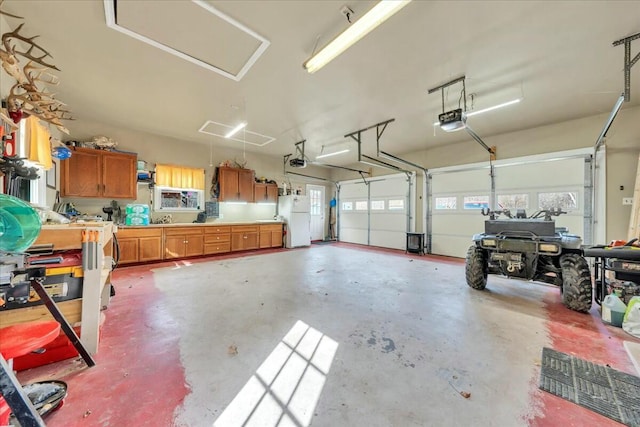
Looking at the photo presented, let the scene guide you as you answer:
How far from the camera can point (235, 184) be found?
7.07 meters

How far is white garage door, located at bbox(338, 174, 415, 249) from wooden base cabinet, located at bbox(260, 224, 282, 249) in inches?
120

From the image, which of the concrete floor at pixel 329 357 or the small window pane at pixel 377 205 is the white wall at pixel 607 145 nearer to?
the concrete floor at pixel 329 357

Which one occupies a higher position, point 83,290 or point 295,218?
point 295,218

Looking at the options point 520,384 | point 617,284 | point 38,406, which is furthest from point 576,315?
point 38,406

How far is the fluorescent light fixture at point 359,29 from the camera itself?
1.81 m

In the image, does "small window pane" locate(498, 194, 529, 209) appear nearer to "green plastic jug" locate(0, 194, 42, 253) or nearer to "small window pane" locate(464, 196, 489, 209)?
"small window pane" locate(464, 196, 489, 209)

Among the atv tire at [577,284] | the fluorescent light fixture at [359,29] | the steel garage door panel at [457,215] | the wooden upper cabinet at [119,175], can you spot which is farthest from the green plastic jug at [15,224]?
the steel garage door panel at [457,215]

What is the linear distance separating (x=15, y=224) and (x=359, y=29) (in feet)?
9.00

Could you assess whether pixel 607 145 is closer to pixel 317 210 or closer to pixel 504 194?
pixel 504 194

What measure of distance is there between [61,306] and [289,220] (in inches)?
242

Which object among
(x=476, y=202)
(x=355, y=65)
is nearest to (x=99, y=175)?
(x=355, y=65)

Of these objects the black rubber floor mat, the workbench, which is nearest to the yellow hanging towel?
the workbench

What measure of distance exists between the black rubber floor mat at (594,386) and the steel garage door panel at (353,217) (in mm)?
7015

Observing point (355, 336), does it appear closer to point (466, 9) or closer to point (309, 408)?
point (309, 408)
